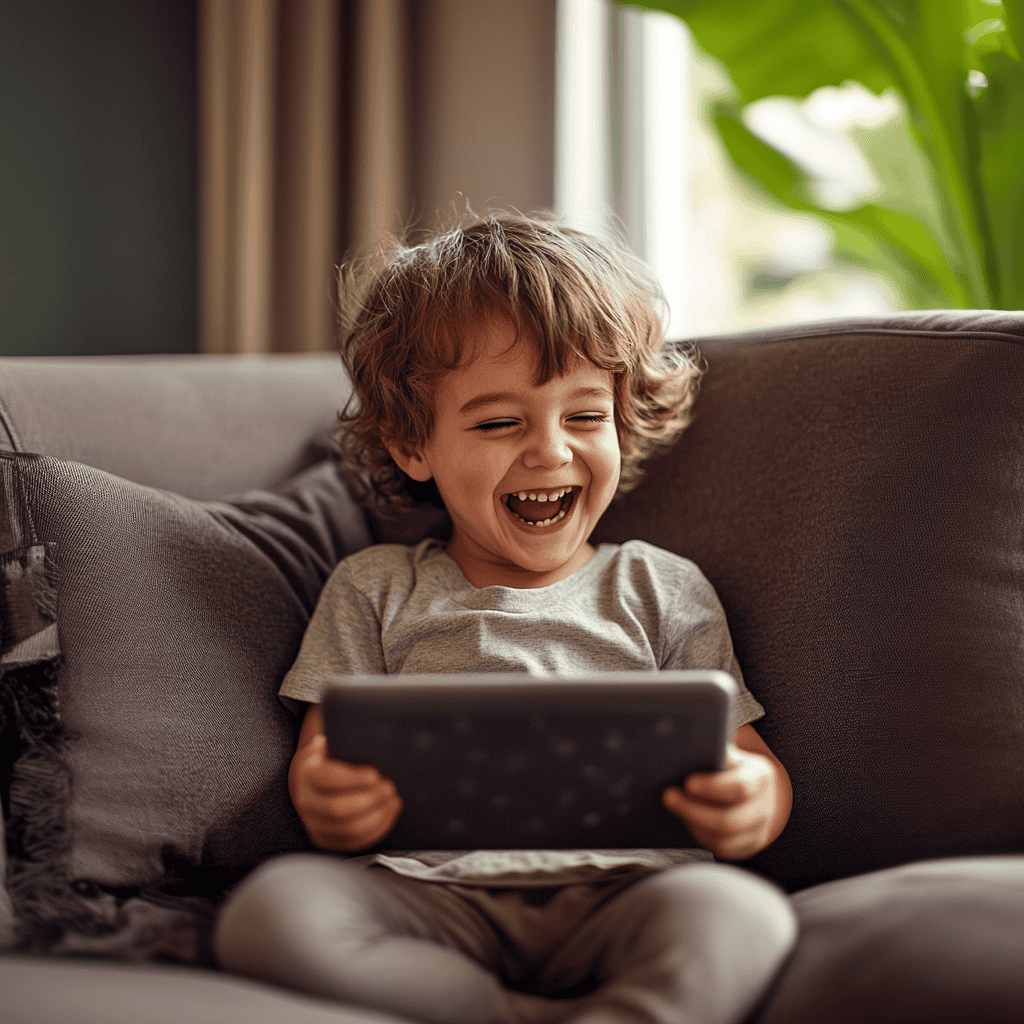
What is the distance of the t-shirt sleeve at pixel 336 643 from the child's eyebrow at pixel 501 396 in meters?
0.22

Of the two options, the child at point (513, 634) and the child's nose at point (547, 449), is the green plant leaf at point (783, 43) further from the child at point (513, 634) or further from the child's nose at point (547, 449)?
the child's nose at point (547, 449)

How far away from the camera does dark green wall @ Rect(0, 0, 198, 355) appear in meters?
1.88

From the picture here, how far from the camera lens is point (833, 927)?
0.65 meters

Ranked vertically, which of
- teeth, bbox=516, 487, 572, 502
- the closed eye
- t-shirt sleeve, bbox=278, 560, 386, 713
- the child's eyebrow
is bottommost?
t-shirt sleeve, bbox=278, 560, 386, 713

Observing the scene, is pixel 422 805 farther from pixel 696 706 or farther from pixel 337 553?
pixel 337 553

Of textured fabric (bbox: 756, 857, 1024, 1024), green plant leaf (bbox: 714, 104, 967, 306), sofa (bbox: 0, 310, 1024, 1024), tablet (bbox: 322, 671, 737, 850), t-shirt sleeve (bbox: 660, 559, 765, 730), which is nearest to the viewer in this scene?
textured fabric (bbox: 756, 857, 1024, 1024)

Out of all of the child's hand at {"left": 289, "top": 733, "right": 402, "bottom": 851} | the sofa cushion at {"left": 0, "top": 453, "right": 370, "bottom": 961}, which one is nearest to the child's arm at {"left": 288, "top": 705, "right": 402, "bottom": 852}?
the child's hand at {"left": 289, "top": 733, "right": 402, "bottom": 851}

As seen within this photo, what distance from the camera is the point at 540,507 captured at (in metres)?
0.98

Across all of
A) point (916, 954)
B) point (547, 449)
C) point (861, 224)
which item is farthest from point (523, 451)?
point (861, 224)

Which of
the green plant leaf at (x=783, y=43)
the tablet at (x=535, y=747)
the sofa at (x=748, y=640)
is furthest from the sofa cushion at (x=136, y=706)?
the green plant leaf at (x=783, y=43)

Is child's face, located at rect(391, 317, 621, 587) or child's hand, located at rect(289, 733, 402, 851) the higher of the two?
child's face, located at rect(391, 317, 621, 587)

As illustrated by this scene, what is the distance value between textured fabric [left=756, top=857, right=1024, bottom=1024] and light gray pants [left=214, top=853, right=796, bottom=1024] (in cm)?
3

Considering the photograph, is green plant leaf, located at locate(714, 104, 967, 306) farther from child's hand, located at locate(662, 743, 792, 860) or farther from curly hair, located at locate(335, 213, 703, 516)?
child's hand, located at locate(662, 743, 792, 860)

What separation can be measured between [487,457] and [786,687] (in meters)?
0.36
